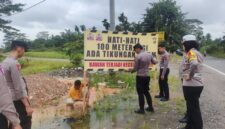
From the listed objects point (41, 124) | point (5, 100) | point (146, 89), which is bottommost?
point (41, 124)

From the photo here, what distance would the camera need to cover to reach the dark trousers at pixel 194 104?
8.45 m

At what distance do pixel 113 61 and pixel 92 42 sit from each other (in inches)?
40.0

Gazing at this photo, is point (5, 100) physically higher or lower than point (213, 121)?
higher

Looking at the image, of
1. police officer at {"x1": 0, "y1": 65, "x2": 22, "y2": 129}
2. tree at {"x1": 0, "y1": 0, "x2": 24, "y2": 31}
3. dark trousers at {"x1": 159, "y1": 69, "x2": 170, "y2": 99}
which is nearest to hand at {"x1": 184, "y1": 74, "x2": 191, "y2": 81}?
police officer at {"x1": 0, "y1": 65, "x2": 22, "y2": 129}

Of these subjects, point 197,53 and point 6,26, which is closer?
point 197,53

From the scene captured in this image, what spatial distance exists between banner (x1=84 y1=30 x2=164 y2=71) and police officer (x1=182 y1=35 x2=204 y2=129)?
316 cm

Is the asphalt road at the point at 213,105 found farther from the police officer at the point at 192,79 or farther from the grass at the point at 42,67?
the grass at the point at 42,67

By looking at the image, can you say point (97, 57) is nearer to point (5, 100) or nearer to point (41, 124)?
point (41, 124)

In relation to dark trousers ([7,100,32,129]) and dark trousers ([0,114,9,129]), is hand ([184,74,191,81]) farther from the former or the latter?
dark trousers ([0,114,9,129])

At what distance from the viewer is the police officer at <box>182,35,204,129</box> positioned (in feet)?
27.5

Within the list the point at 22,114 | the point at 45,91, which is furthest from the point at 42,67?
the point at 22,114

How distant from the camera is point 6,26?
53.5 metres

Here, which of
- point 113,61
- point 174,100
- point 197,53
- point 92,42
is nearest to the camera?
point 197,53

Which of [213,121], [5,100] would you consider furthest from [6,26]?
[5,100]
